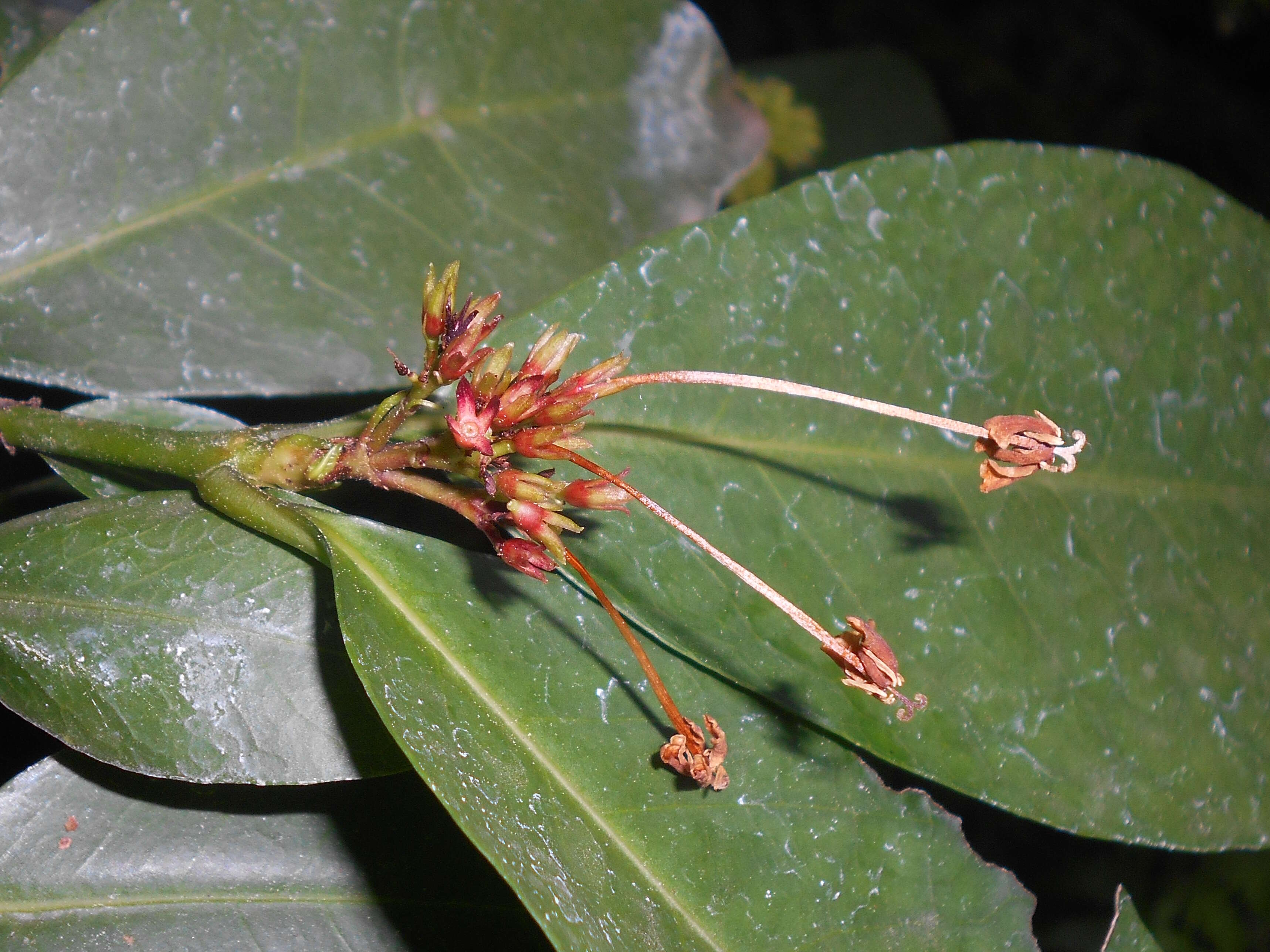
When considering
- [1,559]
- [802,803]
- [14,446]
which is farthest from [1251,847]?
[14,446]

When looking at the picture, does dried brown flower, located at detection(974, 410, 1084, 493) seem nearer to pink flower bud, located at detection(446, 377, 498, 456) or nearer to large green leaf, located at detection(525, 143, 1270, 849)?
large green leaf, located at detection(525, 143, 1270, 849)

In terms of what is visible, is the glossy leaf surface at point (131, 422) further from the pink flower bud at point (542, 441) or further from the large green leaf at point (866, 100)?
the large green leaf at point (866, 100)

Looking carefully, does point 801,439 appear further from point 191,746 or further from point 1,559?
point 1,559

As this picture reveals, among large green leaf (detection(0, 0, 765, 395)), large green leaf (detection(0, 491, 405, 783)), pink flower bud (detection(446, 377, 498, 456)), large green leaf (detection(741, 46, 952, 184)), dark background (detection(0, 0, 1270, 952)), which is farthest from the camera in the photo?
large green leaf (detection(741, 46, 952, 184))

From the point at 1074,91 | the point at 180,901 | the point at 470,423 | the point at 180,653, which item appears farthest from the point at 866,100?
the point at 180,901

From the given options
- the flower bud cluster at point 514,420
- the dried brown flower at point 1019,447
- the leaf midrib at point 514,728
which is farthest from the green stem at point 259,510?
the dried brown flower at point 1019,447

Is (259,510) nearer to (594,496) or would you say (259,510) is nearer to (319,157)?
(594,496)

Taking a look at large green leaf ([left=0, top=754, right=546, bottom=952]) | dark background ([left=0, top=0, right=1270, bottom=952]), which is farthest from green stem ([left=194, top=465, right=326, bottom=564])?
dark background ([left=0, top=0, right=1270, bottom=952])
